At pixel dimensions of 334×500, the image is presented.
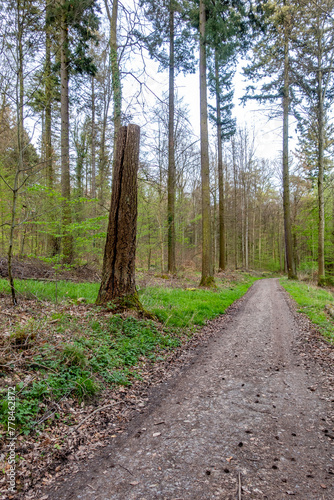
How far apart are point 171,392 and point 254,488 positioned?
1.77 m

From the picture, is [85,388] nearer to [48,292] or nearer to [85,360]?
[85,360]

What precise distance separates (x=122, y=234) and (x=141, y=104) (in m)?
3.22

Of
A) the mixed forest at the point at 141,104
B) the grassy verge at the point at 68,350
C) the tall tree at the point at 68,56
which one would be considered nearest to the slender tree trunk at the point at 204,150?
the mixed forest at the point at 141,104

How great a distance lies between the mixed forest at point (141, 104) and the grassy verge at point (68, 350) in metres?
1.28

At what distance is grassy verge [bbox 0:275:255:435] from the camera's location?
2803 mm

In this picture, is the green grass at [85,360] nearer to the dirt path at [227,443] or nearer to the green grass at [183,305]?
the dirt path at [227,443]

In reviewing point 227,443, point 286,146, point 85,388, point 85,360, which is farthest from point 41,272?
point 286,146

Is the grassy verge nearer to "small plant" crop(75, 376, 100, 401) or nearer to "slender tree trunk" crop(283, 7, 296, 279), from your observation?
"small plant" crop(75, 376, 100, 401)

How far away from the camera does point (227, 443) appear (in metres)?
2.47

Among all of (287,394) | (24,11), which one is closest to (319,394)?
(287,394)

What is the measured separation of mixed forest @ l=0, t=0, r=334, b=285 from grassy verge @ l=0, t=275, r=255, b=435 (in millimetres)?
1284

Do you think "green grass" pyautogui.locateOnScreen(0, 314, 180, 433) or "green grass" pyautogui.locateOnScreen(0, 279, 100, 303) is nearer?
"green grass" pyautogui.locateOnScreen(0, 314, 180, 433)

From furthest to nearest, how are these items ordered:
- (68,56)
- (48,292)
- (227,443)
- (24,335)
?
(68,56)
(48,292)
(24,335)
(227,443)

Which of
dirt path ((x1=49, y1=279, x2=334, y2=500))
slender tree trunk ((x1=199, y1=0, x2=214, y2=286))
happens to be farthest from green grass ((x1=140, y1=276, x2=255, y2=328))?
slender tree trunk ((x1=199, y1=0, x2=214, y2=286))
